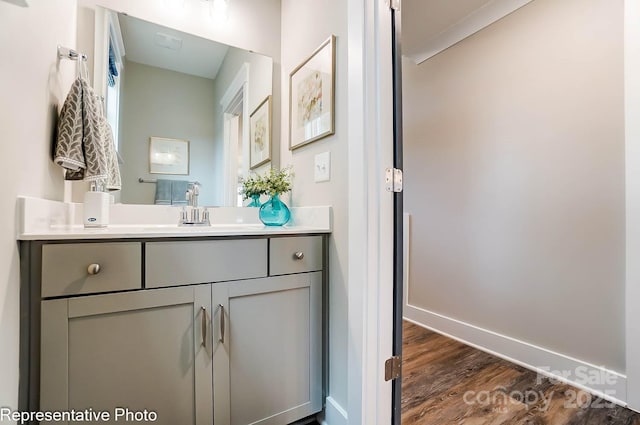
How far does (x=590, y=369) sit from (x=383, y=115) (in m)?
1.79

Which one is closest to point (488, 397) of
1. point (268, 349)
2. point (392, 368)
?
point (392, 368)

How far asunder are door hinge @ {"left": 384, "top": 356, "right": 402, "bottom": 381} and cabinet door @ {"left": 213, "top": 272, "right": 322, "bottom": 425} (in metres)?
0.30

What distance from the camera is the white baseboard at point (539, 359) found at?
144 centimetres

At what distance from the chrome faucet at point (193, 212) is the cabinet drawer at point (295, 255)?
1.78 ft

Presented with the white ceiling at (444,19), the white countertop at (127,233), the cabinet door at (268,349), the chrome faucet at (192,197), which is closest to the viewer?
the white countertop at (127,233)

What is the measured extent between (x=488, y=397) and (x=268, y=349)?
1204mm

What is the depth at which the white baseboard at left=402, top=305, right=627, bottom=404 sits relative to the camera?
144 centimetres

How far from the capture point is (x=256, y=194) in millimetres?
1601

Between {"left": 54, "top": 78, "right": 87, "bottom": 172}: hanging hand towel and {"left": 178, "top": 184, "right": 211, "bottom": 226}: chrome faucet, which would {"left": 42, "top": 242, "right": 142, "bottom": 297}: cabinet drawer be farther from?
{"left": 178, "top": 184, "right": 211, "bottom": 226}: chrome faucet

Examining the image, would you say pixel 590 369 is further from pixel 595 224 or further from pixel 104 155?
pixel 104 155

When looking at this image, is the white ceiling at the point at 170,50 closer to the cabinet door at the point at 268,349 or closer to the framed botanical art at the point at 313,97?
the framed botanical art at the point at 313,97

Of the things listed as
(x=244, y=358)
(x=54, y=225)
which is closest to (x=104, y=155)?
(x=54, y=225)

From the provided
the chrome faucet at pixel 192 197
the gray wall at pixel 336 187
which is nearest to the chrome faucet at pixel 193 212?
the chrome faucet at pixel 192 197

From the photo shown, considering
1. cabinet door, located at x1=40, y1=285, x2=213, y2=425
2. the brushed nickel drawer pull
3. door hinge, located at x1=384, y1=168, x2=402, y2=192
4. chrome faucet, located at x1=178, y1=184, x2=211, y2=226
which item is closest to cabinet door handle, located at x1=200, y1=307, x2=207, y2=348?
cabinet door, located at x1=40, y1=285, x2=213, y2=425
